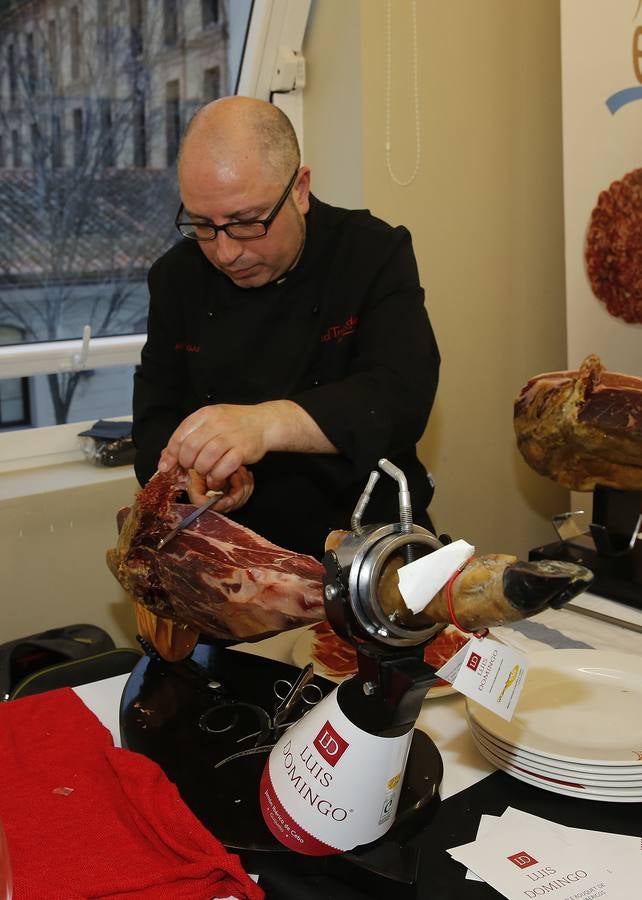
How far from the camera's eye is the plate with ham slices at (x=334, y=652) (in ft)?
4.55

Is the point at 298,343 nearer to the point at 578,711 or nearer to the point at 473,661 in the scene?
the point at 578,711

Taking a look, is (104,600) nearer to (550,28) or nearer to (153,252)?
(153,252)

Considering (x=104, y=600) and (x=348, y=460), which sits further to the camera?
(x=104, y=600)

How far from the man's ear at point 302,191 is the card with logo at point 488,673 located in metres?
1.07

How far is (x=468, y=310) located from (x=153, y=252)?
3.11 ft

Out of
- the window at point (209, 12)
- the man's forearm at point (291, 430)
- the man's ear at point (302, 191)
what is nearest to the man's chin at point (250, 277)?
the man's ear at point (302, 191)

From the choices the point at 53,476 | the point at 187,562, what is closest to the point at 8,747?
the point at 187,562

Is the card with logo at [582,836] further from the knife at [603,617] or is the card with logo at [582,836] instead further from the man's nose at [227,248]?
the man's nose at [227,248]

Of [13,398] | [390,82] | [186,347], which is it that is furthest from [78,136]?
[186,347]

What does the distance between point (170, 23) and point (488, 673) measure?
92.7 inches

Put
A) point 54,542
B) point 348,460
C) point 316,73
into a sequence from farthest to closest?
point 316,73 → point 54,542 → point 348,460

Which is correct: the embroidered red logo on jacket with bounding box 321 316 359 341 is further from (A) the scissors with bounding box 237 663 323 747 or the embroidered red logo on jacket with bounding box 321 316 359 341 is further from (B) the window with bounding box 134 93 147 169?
(B) the window with bounding box 134 93 147 169

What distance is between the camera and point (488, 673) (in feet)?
3.04

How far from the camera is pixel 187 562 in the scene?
1.24 meters
